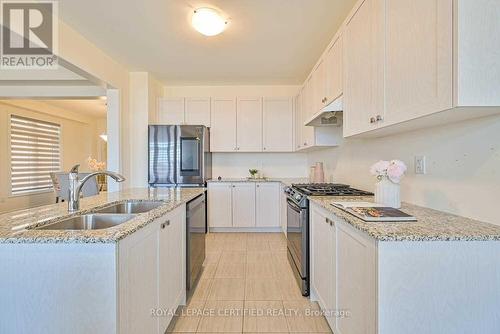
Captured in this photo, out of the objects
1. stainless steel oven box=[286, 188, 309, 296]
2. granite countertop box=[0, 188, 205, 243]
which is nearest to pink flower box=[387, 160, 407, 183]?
stainless steel oven box=[286, 188, 309, 296]

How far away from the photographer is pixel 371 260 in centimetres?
112

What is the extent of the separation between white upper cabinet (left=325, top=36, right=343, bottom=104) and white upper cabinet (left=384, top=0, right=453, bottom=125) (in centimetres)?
79

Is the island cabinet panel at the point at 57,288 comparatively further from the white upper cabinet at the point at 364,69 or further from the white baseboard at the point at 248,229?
the white baseboard at the point at 248,229

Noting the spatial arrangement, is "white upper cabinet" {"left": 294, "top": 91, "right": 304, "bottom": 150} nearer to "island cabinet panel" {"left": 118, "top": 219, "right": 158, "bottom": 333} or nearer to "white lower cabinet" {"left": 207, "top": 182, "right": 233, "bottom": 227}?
"white lower cabinet" {"left": 207, "top": 182, "right": 233, "bottom": 227}

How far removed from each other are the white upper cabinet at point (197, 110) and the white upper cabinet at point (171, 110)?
100 mm

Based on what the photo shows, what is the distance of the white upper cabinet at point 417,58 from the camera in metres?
1.07

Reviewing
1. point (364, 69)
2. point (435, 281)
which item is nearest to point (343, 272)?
point (435, 281)

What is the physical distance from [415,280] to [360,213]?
39cm

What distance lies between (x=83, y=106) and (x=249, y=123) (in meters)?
4.12

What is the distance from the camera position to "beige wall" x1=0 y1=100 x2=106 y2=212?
487 cm

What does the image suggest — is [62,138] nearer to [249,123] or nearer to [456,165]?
[249,123]

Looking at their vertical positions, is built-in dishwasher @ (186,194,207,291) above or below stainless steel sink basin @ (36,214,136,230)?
below

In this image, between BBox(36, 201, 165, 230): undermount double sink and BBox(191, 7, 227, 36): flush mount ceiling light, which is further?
BBox(191, 7, 227, 36): flush mount ceiling light

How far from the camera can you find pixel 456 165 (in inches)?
55.7
